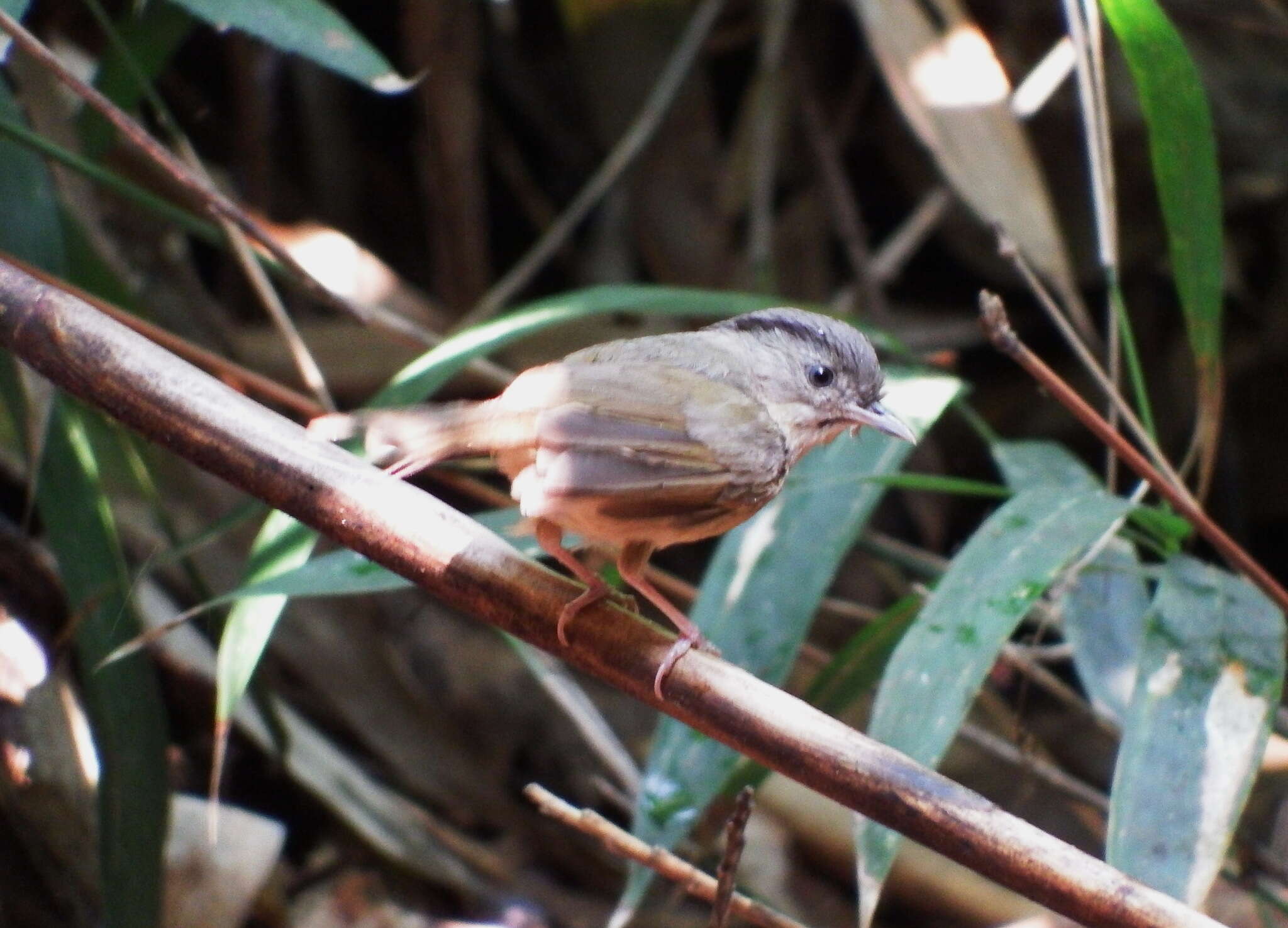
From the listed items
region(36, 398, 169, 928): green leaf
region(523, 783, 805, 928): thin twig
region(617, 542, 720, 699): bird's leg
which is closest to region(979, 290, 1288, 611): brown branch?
region(617, 542, 720, 699): bird's leg

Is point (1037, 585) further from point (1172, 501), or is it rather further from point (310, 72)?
point (310, 72)

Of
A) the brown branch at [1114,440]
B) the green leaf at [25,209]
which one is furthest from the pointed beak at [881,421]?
the green leaf at [25,209]

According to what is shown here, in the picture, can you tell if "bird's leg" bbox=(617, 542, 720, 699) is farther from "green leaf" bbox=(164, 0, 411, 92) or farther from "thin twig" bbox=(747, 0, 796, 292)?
"thin twig" bbox=(747, 0, 796, 292)

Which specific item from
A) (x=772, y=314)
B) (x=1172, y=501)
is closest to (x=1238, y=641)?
(x=1172, y=501)

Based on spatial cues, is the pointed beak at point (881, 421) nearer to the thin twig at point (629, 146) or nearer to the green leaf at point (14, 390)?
the green leaf at point (14, 390)

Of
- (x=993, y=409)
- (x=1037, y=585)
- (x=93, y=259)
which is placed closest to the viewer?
(x=1037, y=585)
